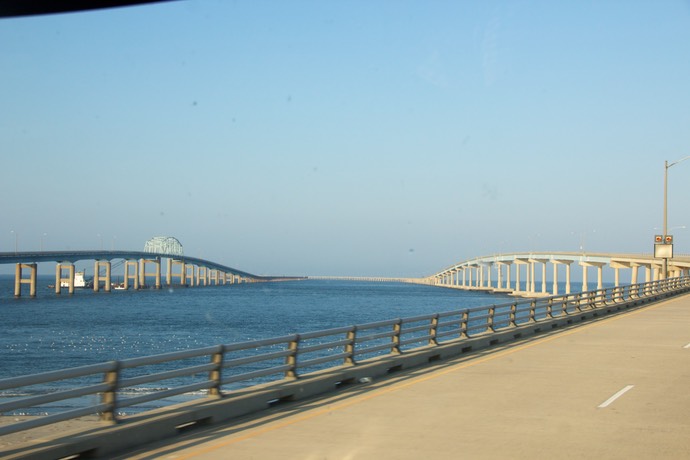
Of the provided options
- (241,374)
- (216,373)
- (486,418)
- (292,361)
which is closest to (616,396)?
(486,418)

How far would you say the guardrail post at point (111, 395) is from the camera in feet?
36.6

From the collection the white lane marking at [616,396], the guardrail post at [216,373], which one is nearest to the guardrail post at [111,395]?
the guardrail post at [216,373]

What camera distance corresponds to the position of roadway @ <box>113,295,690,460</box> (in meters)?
10.8

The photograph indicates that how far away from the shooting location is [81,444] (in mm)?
10047

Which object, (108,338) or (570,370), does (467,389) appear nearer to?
(570,370)

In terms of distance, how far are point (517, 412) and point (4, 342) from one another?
53.3 metres

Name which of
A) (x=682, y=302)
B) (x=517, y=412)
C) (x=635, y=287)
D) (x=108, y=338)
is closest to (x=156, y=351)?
(x=108, y=338)

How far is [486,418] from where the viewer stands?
43.5ft

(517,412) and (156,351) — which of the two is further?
(156,351)

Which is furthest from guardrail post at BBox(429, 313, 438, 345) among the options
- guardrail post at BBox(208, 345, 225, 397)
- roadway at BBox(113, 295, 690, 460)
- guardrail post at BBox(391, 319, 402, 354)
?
guardrail post at BBox(208, 345, 225, 397)

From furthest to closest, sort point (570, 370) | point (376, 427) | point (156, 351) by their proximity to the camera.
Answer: point (156, 351) → point (570, 370) → point (376, 427)

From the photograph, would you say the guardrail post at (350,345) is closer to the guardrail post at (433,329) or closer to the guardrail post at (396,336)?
the guardrail post at (396,336)

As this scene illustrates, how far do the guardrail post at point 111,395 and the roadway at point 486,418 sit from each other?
732 millimetres

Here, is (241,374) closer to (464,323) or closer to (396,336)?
(396,336)
